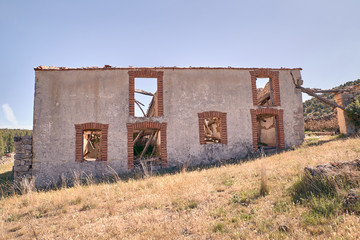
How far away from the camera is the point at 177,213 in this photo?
4852 millimetres

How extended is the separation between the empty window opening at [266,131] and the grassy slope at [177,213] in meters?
6.74

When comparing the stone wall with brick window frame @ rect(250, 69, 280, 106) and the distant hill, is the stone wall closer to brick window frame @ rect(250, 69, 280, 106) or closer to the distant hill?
brick window frame @ rect(250, 69, 280, 106)

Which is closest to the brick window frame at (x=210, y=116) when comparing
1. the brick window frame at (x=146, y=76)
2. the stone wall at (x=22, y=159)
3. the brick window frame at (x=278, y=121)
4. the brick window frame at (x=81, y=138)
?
the brick window frame at (x=278, y=121)

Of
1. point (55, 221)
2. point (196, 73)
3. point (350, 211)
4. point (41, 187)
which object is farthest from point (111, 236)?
point (196, 73)

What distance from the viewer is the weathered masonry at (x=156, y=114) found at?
10.5 m

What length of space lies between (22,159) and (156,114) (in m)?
6.56

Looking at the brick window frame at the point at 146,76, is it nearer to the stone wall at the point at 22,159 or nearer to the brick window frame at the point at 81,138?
the brick window frame at the point at 81,138

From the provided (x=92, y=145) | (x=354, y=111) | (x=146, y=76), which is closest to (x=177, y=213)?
(x=146, y=76)

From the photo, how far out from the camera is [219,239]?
11.8 ft

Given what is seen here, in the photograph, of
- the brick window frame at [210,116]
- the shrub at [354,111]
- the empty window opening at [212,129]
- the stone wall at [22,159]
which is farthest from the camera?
the empty window opening at [212,129]

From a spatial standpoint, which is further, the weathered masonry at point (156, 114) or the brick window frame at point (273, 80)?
the brick window frame at point (273, 80)

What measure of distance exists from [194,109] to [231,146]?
9.08 ft

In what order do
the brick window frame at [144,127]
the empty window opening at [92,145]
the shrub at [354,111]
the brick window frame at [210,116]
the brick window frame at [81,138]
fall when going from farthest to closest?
the empty window opening at [92,145] → the shrub at [354,111] → the brick window frame at [210,116] → the brick window frame at [144,127] → the brick window frame at [81,138]

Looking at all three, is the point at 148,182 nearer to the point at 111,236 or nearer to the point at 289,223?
the point at 111,236
